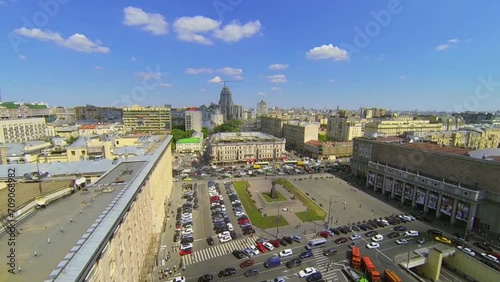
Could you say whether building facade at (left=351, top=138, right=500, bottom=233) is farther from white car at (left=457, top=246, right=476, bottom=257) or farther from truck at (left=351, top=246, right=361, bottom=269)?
truck at (left=351, top=246, right=361, bottom=269)

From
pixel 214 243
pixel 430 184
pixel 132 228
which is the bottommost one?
pixel 214 243

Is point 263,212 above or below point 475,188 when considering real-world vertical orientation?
below

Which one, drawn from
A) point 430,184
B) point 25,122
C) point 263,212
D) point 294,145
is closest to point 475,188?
point 430,184

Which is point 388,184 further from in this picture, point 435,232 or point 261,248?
point 261,248

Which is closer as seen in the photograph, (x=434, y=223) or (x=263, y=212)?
(x=434, y=223)

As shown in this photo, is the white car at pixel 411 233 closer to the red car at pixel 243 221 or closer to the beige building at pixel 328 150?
the red car at pixel 243 221

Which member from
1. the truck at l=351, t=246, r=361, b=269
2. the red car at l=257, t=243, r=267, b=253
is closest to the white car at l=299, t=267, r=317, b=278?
the truck at l=351, t=246, r=361, b=269

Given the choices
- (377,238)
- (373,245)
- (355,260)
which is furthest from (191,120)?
(355,260)

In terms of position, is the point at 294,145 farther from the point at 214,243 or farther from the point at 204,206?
the point at 214,243
